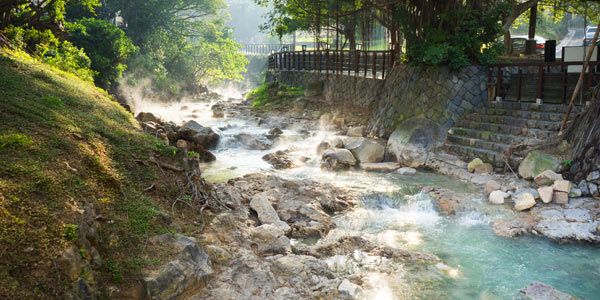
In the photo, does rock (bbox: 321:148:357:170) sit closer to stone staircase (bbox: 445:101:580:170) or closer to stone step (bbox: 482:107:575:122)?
stone staircase (bbox: 445:101:580:170)

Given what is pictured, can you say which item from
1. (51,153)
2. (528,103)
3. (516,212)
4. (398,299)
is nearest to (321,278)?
(398,299)

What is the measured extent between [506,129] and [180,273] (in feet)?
31.8

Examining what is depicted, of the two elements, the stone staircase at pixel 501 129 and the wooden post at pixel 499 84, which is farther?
the wooden post at pixel 499 84

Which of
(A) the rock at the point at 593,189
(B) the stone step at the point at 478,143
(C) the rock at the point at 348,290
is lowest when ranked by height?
(C) the rock at the point at 348,290

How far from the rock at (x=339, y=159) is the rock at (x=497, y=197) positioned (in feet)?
13.8

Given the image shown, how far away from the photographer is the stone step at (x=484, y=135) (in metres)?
11.8

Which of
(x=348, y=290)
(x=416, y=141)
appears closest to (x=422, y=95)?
(x=416, y=141)

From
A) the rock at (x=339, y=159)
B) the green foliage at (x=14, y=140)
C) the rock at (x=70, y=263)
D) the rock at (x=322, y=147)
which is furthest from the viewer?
the rock at (x=322, y=147)

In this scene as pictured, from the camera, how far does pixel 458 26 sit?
1386cm

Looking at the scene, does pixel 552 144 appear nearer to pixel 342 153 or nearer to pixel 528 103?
pixel 528 103

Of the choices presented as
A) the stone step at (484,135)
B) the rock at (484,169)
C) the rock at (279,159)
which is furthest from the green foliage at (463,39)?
the rock at (279,159)

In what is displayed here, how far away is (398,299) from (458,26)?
10118mm

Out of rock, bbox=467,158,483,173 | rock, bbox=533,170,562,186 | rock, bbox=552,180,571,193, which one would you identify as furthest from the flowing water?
rock, bbox=533,170,562,186

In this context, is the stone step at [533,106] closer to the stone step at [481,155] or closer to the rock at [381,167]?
the stone step at [481,155]
